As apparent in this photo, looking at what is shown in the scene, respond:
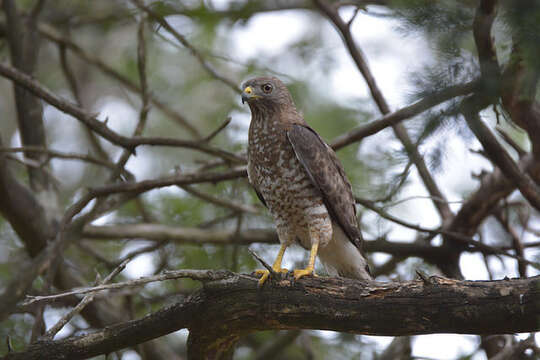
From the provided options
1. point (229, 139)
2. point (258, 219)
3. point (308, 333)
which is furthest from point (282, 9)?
point (308, 333)

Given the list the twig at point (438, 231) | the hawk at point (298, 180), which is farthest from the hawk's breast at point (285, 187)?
the twig at point (438, 231)

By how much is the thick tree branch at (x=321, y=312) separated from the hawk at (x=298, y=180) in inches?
31.1

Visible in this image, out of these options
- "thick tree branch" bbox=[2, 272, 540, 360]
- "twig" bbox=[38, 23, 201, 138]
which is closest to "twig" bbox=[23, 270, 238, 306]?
"thick tree branch" bbox=[2, 272, 540, 360]

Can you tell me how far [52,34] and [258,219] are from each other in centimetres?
347

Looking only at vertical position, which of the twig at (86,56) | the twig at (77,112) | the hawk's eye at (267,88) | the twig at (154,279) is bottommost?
the twig at (154,279)

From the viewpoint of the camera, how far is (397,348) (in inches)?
225

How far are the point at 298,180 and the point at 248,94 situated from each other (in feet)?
3.04

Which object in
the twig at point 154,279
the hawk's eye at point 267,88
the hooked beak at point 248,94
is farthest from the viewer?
the hawk's eye at point 267,88

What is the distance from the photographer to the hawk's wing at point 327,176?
15.1ft

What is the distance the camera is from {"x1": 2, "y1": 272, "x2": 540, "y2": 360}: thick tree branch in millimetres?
2980

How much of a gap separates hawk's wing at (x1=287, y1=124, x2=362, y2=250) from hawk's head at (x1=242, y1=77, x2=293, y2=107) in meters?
0.38

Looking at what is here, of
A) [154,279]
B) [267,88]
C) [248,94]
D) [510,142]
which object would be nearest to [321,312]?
[154,279]

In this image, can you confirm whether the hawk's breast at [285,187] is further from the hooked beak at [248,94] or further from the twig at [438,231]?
the twig at [438,231]

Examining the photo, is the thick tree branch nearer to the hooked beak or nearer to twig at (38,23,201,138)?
the hooked beak
